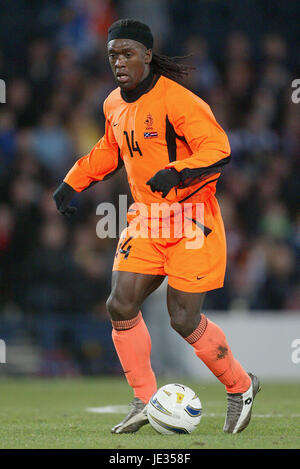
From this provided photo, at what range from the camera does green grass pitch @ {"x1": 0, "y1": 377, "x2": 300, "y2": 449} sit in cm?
499

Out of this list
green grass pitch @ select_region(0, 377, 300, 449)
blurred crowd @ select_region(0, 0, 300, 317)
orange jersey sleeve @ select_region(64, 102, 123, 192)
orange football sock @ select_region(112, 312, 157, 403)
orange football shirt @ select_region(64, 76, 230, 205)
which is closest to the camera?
green grass pitch @ select_region(0, 377, 300, 449)

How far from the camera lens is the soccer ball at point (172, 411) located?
17.8 ft

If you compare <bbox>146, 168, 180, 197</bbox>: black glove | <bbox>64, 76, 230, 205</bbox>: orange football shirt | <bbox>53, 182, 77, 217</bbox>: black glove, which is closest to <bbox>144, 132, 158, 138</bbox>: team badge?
<bbox>64, 76, 230, 205</bbox>: orange football shirt

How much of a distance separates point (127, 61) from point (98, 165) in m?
0.77

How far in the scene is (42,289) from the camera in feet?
35.5

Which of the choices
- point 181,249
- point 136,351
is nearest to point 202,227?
point 181,249

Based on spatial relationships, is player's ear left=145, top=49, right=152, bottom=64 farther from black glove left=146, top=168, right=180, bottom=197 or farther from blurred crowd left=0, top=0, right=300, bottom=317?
blurred crowd left=0, top=0, right=300, bottom=317

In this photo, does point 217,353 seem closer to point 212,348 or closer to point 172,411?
point 212,348

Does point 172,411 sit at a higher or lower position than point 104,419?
→ higher

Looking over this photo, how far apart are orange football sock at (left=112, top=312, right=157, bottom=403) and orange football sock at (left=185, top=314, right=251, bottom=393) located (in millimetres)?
288

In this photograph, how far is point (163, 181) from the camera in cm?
518

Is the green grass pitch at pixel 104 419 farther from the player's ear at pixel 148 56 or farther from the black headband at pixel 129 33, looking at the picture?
the black headband at pixel 129 33

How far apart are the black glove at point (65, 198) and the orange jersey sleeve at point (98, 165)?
0.11ft
